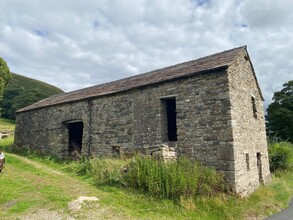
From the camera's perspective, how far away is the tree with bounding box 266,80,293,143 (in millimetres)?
27578

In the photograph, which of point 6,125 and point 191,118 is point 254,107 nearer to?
point 191,118

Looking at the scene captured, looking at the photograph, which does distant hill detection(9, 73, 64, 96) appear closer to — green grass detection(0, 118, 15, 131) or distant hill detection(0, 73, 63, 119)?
distant hill detection(0, 73, 63, 119)

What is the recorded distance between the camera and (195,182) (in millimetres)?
8109

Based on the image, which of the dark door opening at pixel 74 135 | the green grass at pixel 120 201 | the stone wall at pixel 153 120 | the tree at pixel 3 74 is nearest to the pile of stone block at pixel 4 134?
the tree at pixel 3 74

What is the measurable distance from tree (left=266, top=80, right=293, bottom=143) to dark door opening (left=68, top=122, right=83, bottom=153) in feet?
70.0

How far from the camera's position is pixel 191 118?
33.2 feet

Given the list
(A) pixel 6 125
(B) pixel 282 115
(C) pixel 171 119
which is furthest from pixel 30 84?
(C) pixel 171 119

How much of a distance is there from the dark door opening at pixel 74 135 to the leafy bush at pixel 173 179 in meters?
8.22

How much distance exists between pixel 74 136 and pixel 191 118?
9523mm

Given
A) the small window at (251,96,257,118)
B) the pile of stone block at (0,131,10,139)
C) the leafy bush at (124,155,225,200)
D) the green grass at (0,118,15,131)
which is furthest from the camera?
the green grass at (0,118,15,131)

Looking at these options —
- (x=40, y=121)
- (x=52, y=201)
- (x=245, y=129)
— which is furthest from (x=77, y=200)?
(x=40, y=121)

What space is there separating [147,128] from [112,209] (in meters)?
5.04

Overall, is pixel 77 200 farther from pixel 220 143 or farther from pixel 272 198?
pixel 272 198

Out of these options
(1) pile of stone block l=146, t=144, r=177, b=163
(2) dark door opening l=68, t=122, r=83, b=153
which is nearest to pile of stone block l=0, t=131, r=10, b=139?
(2) dark door opening l=68, t=122, r=83, b=153
